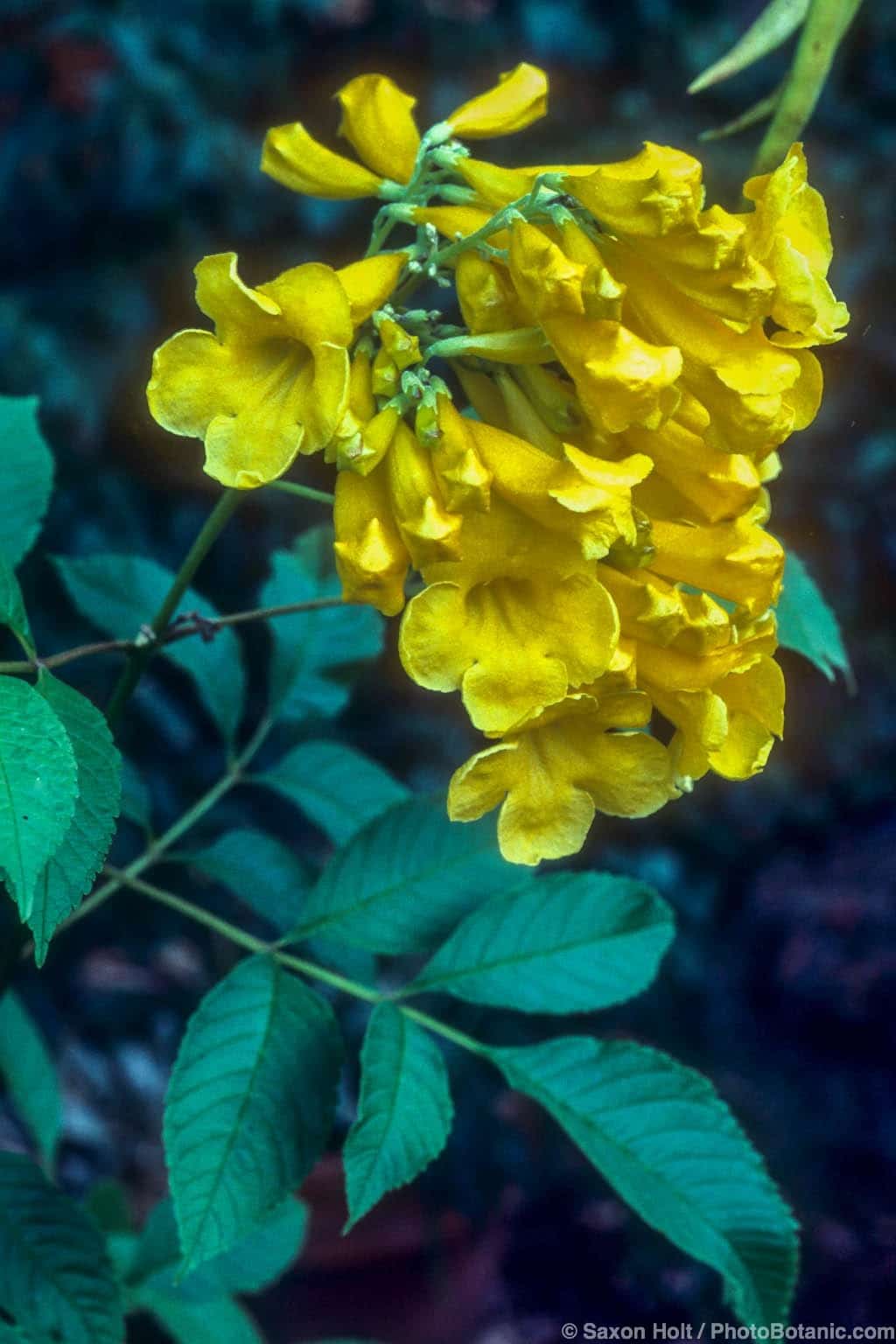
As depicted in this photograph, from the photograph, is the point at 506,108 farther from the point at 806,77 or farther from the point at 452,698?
the point at 452,698

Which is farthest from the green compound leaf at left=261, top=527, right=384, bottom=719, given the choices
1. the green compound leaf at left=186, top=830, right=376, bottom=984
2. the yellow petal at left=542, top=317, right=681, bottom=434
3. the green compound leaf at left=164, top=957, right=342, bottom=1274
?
the yellow petal at left=542, top=317, right=681, bottom=434

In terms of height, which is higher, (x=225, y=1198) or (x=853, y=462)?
(x=225, y=1198)

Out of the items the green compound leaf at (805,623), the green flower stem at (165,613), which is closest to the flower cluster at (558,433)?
the green flower stem at (165,613)

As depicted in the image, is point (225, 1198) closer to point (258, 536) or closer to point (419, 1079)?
point (419, 1079)

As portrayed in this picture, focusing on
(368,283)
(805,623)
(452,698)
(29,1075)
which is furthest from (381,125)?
(452,698)

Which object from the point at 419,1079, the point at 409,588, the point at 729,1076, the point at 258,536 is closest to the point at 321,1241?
the point at 729,1076
